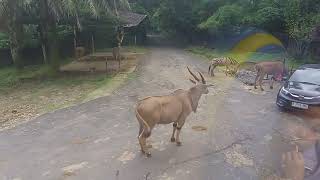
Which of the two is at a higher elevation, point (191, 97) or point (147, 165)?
point (191, 97)

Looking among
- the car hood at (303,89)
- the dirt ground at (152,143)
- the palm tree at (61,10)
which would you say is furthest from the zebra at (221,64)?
the car hood at (303,89)

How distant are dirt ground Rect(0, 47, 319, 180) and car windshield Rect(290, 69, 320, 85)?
1.30m

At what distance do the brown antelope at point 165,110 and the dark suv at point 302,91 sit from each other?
12.9 feet

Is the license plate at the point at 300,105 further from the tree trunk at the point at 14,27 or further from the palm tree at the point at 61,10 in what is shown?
the tree trunk at the point at 14,27

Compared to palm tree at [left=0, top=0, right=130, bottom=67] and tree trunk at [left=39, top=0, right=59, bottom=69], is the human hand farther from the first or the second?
tree trunk at [left=39, top=0, right=59, bottom=69]

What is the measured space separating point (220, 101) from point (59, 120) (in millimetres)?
5976

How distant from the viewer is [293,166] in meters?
7.39

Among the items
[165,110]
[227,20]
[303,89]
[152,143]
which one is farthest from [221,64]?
[227,20]

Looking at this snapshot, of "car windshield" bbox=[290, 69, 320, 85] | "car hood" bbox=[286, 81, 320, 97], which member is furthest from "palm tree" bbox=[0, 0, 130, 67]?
"car hood" bbox=[286, 81, 320, 97]

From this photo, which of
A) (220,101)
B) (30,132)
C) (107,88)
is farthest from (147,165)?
(107,88)

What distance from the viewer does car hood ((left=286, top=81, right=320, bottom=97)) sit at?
11.9 metres

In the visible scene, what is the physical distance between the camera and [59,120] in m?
12.2

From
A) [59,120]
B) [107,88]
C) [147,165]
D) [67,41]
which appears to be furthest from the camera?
[67,41]

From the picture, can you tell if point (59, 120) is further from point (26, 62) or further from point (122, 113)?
point (26, 62)
